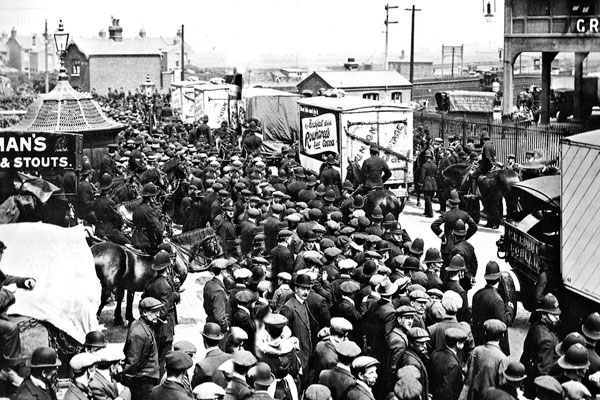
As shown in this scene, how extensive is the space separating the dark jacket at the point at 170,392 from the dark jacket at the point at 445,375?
2.24m

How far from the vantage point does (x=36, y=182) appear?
10977 mm

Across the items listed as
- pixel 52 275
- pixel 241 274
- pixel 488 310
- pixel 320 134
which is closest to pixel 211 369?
pixel 241 274

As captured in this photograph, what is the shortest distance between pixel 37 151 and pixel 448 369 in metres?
5.37

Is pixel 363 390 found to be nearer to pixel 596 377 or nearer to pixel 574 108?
pixel 596 377

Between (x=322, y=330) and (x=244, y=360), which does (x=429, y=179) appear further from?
(x=244, y=360)

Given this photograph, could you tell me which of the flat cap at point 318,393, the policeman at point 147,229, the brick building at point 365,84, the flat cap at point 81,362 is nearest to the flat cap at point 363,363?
the flat cap at point 318,393

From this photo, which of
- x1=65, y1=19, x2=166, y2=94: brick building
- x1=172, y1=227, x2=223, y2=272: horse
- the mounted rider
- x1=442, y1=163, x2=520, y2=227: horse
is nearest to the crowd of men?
x1=172, y1=227, x2=223, y2=272: horse

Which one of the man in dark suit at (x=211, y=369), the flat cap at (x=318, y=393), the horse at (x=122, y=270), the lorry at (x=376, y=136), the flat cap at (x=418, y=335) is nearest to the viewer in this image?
the flat cap at (x=318, y=393)

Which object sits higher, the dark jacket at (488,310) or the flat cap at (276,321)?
the flat cap at (276,321)

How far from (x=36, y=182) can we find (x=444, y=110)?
104 feet

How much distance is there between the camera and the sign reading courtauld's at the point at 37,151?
31.9 feet

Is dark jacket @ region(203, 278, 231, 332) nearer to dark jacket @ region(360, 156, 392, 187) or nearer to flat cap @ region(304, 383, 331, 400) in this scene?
flat cap @ region(304, 383, 331, 400)

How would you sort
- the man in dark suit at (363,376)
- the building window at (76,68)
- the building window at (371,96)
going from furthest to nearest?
1. the building window at (76,68)
2. the building window at (371,96)
3. the man in dark suit at (363,376)

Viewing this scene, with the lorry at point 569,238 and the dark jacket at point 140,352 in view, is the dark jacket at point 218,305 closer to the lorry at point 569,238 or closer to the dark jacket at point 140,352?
the dark jacket at point 140,352
